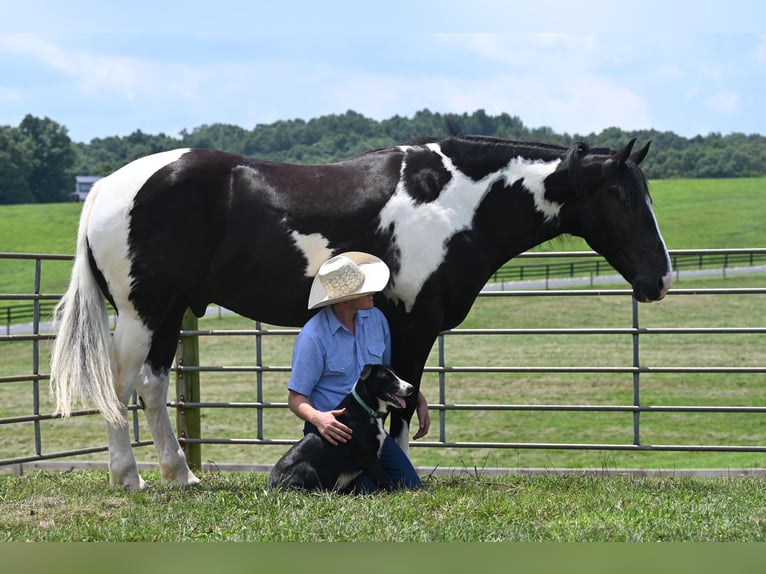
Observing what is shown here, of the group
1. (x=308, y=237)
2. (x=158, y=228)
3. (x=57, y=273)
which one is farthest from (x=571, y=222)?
(x=57, y=273)

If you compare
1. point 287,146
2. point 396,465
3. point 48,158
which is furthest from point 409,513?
point 48,158

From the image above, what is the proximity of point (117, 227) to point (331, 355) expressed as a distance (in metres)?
1.38

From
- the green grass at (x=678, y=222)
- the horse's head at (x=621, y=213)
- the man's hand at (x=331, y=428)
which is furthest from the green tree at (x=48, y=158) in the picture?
the man's hand at (x=331, y=428)

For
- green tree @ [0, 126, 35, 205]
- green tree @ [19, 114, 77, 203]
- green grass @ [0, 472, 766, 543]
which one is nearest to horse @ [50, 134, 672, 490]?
green grass @ [0, 472, 766, 543]

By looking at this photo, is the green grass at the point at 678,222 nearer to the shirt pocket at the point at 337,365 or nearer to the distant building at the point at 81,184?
the distant building at the point at 81,184

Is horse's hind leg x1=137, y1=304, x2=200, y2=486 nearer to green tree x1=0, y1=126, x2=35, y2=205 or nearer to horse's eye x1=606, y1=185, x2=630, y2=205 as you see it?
horse's eye x1=606, y1=185, x2=630, y2=205

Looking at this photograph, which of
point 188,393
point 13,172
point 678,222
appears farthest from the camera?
point 13,172

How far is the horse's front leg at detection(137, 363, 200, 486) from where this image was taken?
548cm

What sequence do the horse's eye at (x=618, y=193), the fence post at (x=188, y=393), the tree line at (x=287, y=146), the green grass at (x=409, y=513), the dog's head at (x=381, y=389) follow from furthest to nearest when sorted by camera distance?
the tree line at (x=287, y=146), the fence post at (x=188, y=393), the horse's eye at (x=618, y=193), the dog's head at (x=381, y=389), the green grass at (x=409, y=513)

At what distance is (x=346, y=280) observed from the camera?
4.78m

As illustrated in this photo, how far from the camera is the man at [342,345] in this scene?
4.79 m

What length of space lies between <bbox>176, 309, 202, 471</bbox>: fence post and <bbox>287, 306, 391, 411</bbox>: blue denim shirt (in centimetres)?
258

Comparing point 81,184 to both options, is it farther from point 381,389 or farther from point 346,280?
point 381,389

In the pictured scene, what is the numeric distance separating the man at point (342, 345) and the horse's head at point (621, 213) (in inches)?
51.0
